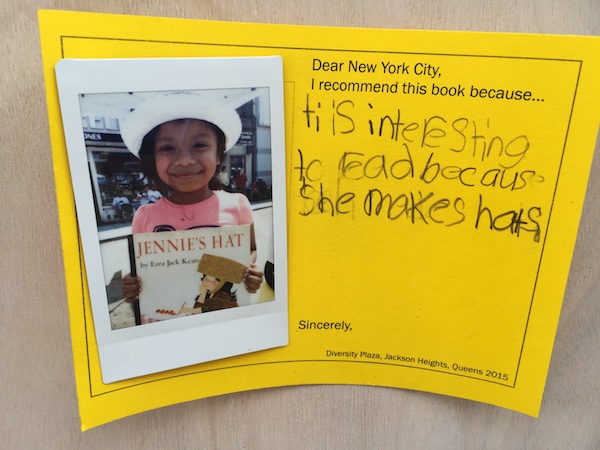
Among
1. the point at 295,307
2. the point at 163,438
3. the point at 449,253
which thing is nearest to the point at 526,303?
the point at 449,253

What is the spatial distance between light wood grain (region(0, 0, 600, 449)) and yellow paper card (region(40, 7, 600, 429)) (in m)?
0.02

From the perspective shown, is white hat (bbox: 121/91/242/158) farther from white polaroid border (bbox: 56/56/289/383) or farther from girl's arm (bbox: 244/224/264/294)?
girl's arm (bbox: 244/224/264/294)

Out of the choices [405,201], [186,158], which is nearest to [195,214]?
[186,158]

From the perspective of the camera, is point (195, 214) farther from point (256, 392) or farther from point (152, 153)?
point (256, 392)

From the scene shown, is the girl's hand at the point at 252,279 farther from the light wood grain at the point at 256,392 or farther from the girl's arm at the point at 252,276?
the light wood grain at the point at 256,392

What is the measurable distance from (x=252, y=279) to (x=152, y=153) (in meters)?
0.13

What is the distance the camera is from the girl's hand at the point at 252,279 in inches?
14.7

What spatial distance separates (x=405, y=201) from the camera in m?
0.37

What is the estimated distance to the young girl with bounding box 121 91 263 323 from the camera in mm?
326

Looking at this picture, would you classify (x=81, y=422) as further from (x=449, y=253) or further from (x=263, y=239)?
(x=449, y=253)

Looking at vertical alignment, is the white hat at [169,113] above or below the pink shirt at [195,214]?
above

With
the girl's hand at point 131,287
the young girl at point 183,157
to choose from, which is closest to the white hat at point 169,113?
the young girl at point 183,157

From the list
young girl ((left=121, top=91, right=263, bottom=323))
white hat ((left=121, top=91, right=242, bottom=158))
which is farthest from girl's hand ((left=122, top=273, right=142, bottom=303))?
white hat ((left=121, top=91, right=242, bottom=158))

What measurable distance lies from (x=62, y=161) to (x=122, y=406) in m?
0.21
